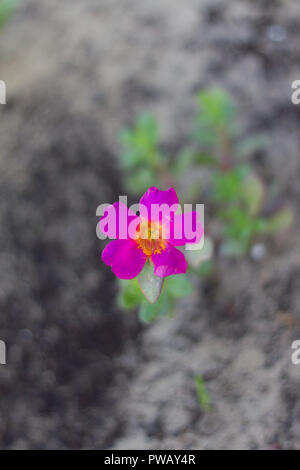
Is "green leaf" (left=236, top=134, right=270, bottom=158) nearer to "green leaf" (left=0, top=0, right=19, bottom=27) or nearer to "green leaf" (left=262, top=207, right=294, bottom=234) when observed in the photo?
"green leaf" (left=262, top=207, right=294, bottom=234)

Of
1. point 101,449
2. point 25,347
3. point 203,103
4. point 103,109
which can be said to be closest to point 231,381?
point 101,449

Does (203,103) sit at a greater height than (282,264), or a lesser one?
greater

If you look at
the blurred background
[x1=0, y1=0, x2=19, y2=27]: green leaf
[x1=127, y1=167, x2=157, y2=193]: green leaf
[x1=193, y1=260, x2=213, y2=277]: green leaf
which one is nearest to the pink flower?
[x1=193, y1=260, x2=213, y2=277]: green leaf

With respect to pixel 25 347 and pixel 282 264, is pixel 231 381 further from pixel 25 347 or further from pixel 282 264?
pixel 25 347

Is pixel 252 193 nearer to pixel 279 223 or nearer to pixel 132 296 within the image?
pixel 279 223

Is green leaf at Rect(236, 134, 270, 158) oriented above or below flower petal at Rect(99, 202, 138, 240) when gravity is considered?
above
